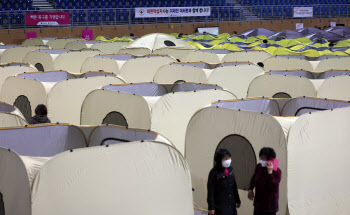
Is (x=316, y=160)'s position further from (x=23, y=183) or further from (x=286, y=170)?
(x=23, y=183)

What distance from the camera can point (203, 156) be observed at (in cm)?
740

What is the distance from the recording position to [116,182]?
5.47m

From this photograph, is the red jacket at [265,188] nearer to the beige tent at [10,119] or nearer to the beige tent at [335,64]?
the beige tent at [10,119]

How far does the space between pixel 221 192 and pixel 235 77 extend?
6.43 meters

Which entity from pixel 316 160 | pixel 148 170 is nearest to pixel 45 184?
pixel 148 170

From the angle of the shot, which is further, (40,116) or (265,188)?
(40,116)

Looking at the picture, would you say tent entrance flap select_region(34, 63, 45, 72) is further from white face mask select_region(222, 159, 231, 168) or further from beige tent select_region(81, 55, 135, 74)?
white face mask select_region(222, 159, 231, 168)

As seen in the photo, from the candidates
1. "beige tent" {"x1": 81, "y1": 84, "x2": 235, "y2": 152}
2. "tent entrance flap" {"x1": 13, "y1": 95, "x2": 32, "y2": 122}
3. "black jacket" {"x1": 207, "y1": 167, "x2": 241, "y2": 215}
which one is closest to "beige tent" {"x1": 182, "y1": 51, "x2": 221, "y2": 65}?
"tent entrance flap" {"x1": 13, "y1": 95, "x2": 32, "y2": 122}

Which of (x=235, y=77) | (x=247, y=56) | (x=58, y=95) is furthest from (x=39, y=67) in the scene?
(x=235, y=77)

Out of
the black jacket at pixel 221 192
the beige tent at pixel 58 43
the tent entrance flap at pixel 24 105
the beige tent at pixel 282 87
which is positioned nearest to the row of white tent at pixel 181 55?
the beige tent at pixel 58 43

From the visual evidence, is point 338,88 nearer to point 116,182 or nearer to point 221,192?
point 221,192

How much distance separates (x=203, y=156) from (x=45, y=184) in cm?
268

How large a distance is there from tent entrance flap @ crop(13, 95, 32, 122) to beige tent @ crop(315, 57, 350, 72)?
6589 mm

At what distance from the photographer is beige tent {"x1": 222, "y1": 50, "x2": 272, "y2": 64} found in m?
16.1
